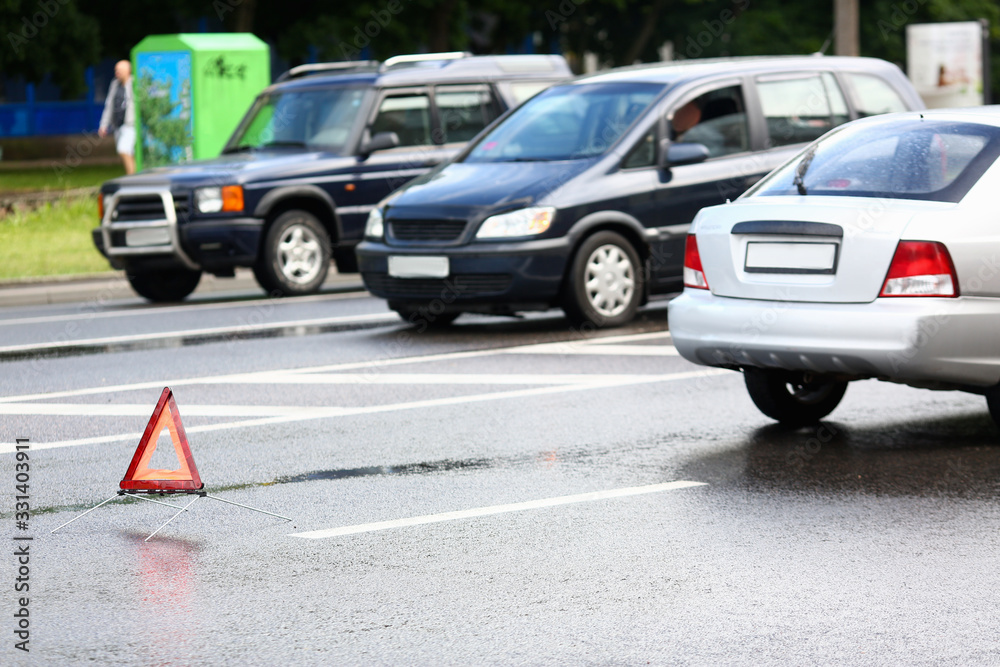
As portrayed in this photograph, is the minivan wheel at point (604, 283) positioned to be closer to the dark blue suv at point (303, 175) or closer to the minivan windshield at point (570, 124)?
the minivan windshield at point (570, 124)

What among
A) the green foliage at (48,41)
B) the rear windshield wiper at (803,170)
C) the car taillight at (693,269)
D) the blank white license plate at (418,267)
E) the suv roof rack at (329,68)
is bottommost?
the blank white license plate at (418,267)

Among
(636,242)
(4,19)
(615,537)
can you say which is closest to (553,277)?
(636,242)

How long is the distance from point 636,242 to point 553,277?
90 centimetres

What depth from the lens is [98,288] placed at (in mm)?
16703

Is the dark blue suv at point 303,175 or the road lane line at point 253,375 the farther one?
the dark blue suv at point 303,175

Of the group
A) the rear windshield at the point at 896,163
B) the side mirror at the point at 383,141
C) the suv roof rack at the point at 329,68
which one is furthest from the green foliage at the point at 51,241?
the rear windshield at the point at 896,163

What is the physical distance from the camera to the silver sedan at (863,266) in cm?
718

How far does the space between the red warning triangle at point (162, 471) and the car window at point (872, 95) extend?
8336 millimetres

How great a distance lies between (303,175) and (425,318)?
2985mm

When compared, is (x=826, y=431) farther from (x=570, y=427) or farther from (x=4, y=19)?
(x=4, y=19)

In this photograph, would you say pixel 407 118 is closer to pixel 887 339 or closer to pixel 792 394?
pixel 792 394

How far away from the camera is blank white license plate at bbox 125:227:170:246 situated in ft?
49.3

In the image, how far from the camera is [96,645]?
4785 millimetres

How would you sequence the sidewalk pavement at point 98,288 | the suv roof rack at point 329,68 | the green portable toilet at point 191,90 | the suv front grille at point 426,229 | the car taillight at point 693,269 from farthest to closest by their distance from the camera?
the green portable toilet at point 191,90 → the suv roof rack at point 329,68 → the sidewalk pavement at point 98,288 → the suv front grille at point 426,229 → the car taillight at point 693,269
